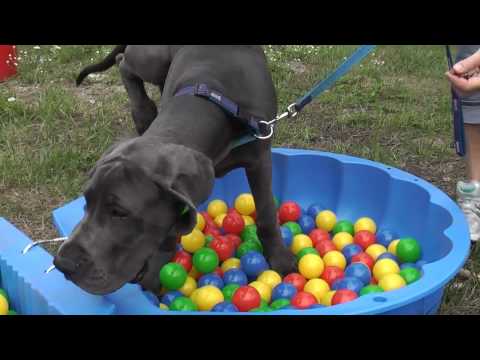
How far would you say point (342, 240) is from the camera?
9.97ft

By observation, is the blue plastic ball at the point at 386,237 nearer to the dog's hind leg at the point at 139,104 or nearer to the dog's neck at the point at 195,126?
the dog's neck at the point at 195,126

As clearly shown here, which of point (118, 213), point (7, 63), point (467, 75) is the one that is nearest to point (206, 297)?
point (118, 213)

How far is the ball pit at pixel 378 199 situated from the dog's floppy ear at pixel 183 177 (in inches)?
32.9

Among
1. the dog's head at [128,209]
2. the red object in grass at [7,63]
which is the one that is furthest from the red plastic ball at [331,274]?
the red object in grass at [7,63]

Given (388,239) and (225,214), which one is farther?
(225,214)

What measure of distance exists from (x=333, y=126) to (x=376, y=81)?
30.0 inches

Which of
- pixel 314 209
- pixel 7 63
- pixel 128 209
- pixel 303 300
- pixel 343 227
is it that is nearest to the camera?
pixel 128 209

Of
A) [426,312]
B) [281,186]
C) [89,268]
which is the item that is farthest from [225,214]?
[89,268]

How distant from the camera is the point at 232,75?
8.02 feet

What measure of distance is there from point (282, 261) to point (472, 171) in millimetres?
987

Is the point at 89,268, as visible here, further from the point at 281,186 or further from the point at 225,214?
the point at 281,186

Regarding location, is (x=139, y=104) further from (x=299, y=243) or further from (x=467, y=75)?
(x=467, y=75)

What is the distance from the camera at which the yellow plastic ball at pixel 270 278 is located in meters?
2.73
